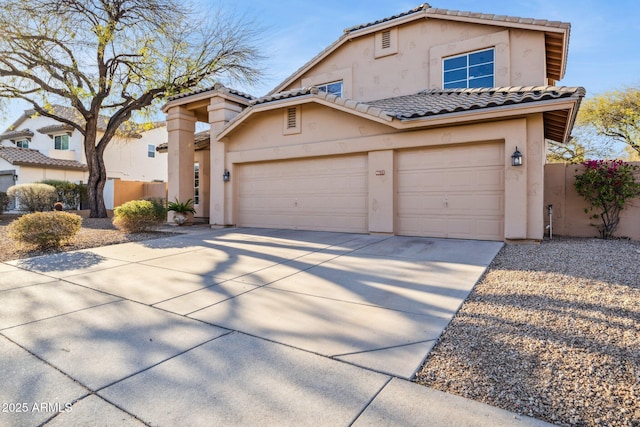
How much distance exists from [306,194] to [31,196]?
14095 mm

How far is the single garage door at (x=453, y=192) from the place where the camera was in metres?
8.45

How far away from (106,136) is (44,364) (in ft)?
53.7

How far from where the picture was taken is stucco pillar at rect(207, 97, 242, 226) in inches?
486

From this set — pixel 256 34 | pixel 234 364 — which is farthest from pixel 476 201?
pixel 256 34

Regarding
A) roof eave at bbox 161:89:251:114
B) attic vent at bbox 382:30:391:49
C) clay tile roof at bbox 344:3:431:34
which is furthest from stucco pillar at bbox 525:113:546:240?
roof eave at bbox 161:89:251:114

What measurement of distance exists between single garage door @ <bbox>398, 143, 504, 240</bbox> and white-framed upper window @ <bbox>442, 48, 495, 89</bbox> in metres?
3.49

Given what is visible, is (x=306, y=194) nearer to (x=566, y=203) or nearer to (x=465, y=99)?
(x=465, y=99)

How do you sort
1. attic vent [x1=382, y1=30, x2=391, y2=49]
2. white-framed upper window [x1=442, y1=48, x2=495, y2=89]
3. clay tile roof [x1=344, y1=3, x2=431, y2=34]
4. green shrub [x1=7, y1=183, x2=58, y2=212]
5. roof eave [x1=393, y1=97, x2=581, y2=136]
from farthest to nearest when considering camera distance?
green shrub [x1=7, y1=183, x2=58, y2=212] → attic vent [x1=382, y1=30, x2=391, y2=49] → clay tile roof [x1=344, y1=3, x2=431, y2=34] → white-framed upper window [x1=442, y1=48, x2=495, y2=89] → roof eave [x1=393, y1=97, x2=581, y2=136]

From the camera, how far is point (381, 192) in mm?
9633

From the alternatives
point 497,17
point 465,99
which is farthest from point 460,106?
point 497,17

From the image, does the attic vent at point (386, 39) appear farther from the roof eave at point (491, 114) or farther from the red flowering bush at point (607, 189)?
the red flowering bush at point (607, 189)

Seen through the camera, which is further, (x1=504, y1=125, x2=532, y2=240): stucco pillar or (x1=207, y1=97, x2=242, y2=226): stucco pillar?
(x1=207, y1=97, x2=242, y2=226): stucco pillar

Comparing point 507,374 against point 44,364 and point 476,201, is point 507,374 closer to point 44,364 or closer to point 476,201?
point 44,364

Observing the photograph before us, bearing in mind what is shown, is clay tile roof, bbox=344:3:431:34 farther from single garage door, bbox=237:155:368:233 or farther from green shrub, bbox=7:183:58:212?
green shrub, bbox=7:183:58:212
